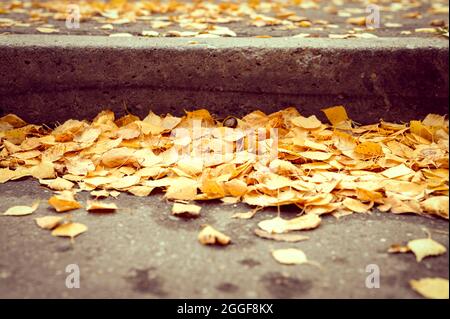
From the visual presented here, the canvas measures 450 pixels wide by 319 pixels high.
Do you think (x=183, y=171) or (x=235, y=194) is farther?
(x=183, y=171)

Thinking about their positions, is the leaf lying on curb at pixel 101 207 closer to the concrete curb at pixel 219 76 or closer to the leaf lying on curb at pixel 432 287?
the concrete curb at pixel 219 76

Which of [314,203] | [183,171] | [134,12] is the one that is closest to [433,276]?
[314,203]

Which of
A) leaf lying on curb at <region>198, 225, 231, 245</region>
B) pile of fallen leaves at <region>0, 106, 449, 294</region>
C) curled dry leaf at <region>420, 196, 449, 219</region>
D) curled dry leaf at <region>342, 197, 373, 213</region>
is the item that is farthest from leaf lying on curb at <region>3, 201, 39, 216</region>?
curled dry leaf at <region>420, 196, 449, 219</region>

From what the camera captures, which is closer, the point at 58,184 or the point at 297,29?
the point at 58,184

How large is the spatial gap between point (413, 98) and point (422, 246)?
996mm

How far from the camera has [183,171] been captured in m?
1.87

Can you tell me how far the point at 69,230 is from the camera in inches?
59.2

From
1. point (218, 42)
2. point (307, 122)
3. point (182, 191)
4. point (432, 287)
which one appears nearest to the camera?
point (432, 287)

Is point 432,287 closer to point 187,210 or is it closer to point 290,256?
point 290,256

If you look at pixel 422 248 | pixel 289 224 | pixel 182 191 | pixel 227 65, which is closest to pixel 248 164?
pixel 182 191

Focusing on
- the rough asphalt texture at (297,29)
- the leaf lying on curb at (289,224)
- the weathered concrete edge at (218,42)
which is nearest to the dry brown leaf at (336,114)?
the weathered concrete edge at (218,42)

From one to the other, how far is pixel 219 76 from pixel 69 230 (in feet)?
3.49

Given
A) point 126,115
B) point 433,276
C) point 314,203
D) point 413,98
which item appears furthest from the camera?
point 126,115

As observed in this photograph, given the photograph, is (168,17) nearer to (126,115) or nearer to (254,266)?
(126,115)
